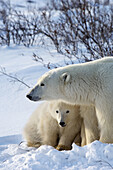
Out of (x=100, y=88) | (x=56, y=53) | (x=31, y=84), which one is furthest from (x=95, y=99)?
(x=56, y=53)

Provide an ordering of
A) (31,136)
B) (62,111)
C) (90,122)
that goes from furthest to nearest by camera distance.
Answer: (31,136) < (62,111) < (90,122)

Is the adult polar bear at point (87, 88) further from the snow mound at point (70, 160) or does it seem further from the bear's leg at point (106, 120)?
the snow mound at point (70, 160)

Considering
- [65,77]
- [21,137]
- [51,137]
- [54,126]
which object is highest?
[65,77]

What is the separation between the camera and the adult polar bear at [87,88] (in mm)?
2723

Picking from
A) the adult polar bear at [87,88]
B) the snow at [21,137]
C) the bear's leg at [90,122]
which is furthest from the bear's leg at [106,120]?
the snow at [21,137]

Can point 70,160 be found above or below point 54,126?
above

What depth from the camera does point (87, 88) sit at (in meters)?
2.87

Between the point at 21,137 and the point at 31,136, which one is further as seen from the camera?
the point at 21,137

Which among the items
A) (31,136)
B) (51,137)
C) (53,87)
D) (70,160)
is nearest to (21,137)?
(31,136)

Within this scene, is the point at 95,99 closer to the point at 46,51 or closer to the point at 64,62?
the point at 64,62

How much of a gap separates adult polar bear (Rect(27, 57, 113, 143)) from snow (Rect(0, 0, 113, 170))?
41 cm

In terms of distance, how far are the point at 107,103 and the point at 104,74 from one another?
0.29 metres

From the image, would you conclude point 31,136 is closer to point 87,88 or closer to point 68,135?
point 68,135

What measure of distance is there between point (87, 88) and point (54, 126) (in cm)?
71
